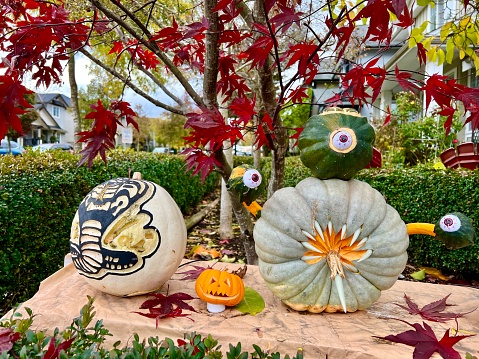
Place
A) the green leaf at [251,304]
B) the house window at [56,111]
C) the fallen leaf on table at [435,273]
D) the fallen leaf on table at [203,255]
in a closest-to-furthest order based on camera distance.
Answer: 1. the green leaf at [251,304]
2. the fallen leaf on table at [435,273]
3. the fallen leaf on table at [203,255]
4. the house window at [56,111]

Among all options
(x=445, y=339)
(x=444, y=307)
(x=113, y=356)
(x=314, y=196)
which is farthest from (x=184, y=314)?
(x=444, y=307)

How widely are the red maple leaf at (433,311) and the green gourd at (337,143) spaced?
64 centimetres

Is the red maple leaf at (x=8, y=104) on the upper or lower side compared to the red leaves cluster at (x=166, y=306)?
upper

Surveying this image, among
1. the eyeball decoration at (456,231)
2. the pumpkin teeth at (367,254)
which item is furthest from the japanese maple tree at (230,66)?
the pumpkin teeth at (367,254)

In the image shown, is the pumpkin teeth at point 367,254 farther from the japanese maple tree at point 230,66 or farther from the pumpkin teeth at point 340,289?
the japanese maple tree at point 230,66

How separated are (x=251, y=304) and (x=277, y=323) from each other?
0.58 ft

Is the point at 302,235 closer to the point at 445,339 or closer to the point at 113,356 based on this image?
the point at 445,339

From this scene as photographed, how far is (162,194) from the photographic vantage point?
161 cm

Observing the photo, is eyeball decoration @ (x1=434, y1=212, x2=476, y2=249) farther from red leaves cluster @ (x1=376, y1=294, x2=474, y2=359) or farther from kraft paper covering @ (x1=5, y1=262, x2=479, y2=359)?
red leaves cluster @ (x1=376, y1=294, x2=474, y2=359)

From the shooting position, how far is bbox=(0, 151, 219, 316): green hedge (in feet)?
7.41

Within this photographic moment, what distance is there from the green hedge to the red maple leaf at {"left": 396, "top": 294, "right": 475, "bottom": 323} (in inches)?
92.2

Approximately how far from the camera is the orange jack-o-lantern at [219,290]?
56.6 inches

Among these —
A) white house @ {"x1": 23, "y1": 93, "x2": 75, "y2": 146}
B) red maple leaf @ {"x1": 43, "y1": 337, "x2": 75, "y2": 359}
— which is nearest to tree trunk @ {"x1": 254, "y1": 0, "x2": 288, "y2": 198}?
red maple leaf @ {"x1": 43, "y1": 337, "x2": 75, "y2": 359}

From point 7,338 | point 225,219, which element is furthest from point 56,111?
point 7,338
